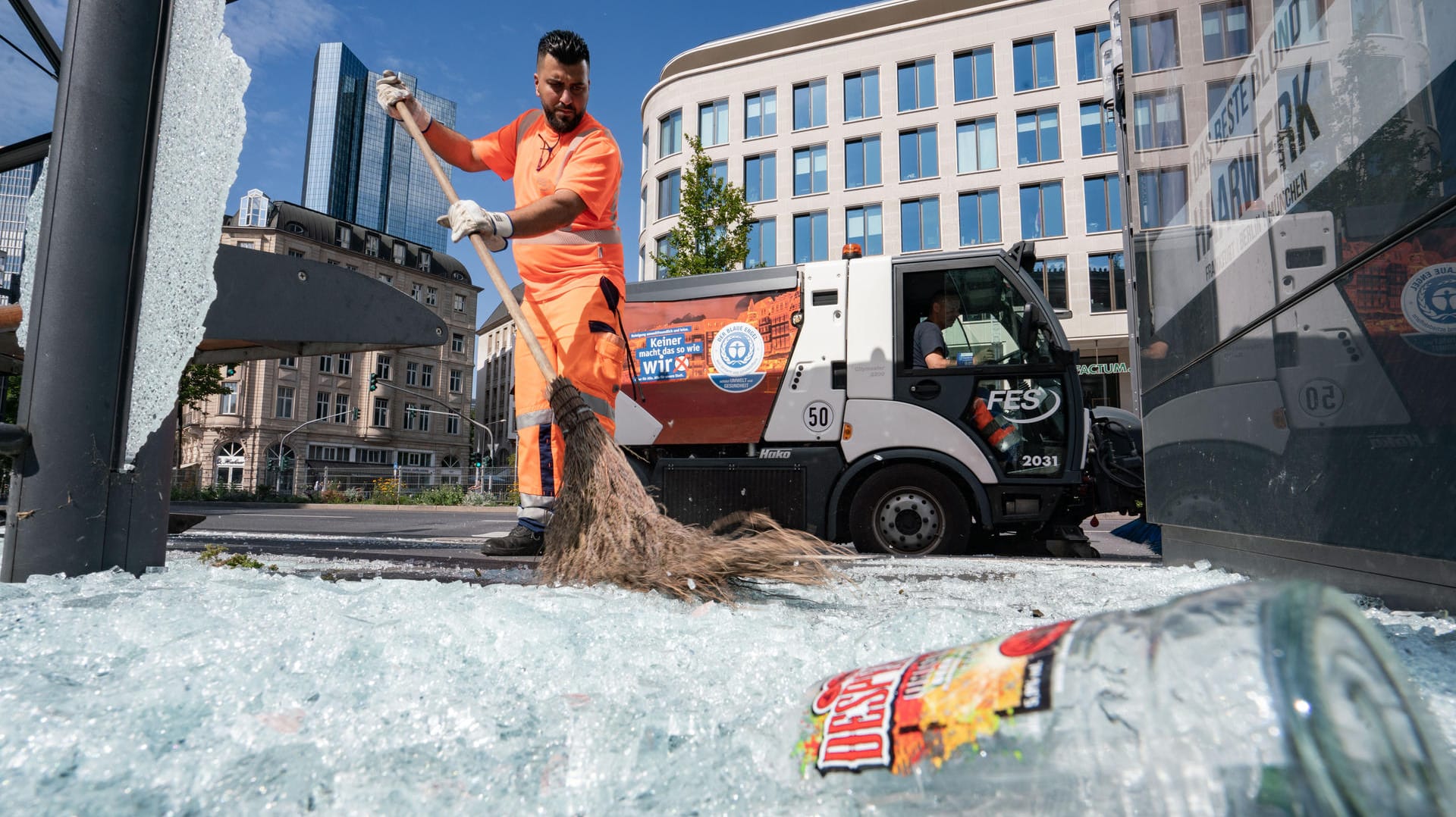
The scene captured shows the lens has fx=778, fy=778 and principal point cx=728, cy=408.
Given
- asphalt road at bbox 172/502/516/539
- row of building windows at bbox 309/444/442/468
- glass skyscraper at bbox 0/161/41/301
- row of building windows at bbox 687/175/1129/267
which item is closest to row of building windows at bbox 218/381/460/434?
row of building windows at bbox 309/444/442/468

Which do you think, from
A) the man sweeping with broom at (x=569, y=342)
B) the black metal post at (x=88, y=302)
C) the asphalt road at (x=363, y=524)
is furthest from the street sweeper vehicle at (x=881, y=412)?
the black metal post at (x=88, y=302)

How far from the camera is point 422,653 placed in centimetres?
141

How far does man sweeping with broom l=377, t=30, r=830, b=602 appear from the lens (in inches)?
106

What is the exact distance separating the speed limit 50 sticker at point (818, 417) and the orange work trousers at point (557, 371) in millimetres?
2556

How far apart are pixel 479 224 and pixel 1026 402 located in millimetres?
3951

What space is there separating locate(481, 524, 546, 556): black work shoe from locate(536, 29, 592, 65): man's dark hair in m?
2.27

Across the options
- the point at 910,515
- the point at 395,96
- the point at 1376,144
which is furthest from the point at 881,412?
the point at 1376,144

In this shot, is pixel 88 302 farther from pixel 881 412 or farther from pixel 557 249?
pixel 881 412

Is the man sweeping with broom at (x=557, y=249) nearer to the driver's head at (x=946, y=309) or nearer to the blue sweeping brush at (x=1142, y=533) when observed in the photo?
the driver's head at (x=946, y=309)

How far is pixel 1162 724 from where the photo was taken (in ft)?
2.35

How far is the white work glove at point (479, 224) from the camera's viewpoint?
3.35 m

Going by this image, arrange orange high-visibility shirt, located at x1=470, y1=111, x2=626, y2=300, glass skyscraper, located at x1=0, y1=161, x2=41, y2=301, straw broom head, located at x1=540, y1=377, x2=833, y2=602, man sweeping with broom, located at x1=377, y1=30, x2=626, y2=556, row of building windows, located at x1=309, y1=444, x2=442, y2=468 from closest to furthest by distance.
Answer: straw broom head, located at x1=540, y1=377, x2=833, y2=602
glass skyscraper, located at x1=0, y1=161, x2=41, y2=301
man sweeping with broom, located at x1=377, y1=30, x2=626, y2=556
orange high-visibility shirt, located at x1=470, y1=111, x2=626, y2=300
row of building windows, located at x1=309, y1=444, x2=442, y2=468

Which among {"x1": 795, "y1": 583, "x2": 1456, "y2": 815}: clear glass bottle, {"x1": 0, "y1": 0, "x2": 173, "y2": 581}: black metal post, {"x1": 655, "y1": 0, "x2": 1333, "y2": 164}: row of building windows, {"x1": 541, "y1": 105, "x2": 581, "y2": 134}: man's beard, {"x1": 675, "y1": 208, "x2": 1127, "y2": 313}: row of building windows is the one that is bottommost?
{"x1": 795, "y1": 583, "x2": 1456, "y2": 815}: clear glass bottle

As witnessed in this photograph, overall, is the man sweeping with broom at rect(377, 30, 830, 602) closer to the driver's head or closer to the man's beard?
the man's beard
